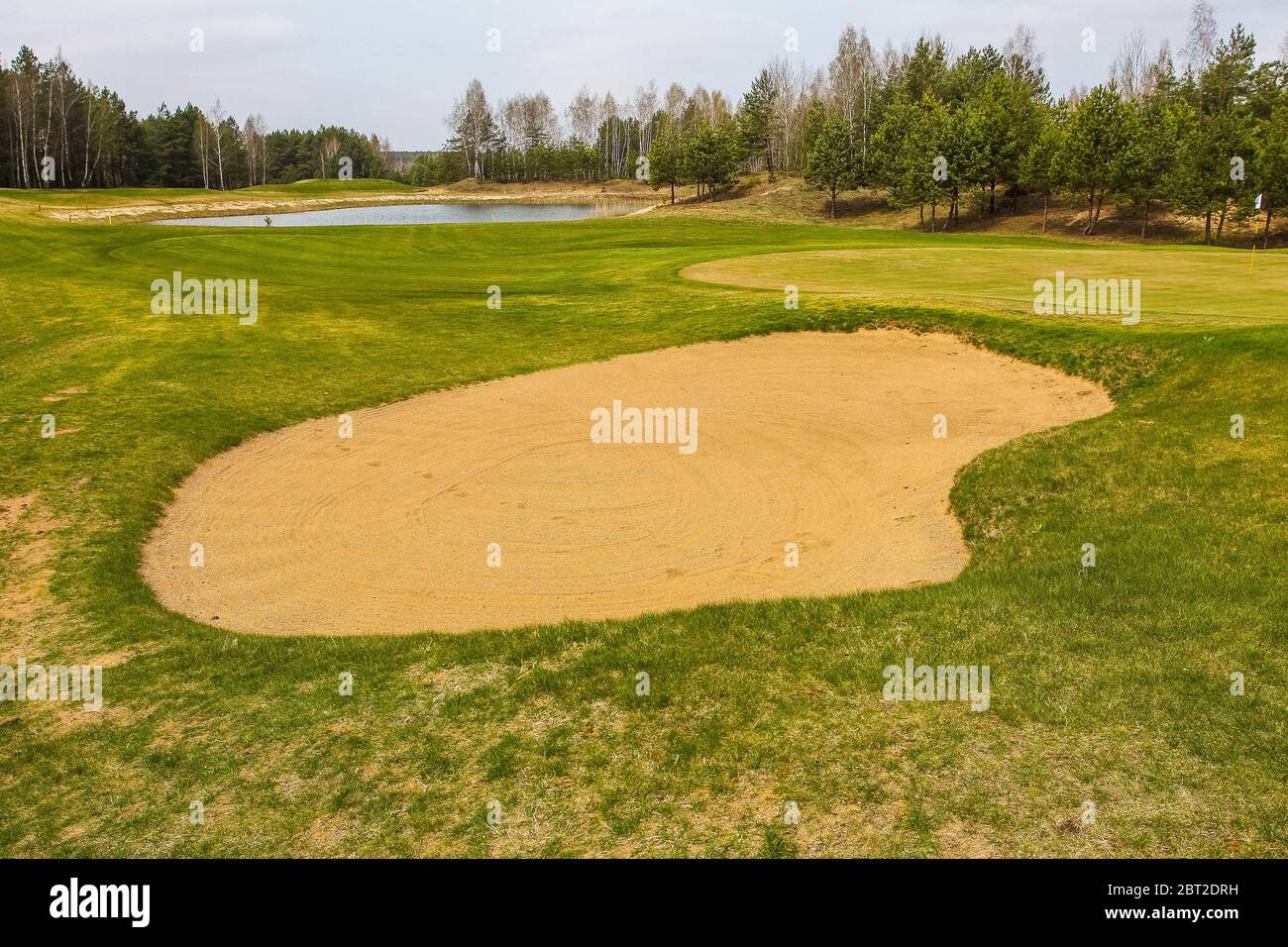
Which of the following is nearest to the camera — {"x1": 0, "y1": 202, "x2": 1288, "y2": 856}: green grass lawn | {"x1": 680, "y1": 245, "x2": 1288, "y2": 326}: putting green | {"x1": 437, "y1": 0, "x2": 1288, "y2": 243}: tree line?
{"x1": 0, "y1": 202, "x2": 1288, "y2": 856}: green grass lawn

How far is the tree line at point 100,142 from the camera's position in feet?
366

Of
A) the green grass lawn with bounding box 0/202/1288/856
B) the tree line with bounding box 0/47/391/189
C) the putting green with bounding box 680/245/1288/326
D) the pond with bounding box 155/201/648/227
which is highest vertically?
the tree line with bounding box 0/47/391/189

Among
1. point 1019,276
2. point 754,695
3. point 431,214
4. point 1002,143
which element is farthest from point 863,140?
point 754,695

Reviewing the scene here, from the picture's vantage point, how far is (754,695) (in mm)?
8875

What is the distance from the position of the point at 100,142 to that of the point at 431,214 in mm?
49119

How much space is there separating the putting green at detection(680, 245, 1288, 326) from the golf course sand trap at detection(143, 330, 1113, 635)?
5.45 metres

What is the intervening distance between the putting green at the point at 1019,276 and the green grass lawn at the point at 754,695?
612cm

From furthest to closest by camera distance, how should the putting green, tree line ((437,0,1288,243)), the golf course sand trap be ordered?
1. tree line ((437,0,1288,243))
2. the putting green
3. the golf course sand trap

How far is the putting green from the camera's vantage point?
23.8m

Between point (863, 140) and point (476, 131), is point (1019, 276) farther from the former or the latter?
point (476, 131)

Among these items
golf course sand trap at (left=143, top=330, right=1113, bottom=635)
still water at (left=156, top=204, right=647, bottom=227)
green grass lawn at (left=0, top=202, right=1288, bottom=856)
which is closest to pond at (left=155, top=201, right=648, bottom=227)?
still water at (left=156, top=204, right=647, bottom=227)

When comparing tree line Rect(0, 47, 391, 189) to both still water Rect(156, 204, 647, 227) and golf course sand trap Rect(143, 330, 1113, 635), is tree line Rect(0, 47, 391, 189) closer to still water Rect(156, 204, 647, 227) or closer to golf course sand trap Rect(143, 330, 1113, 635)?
still water Rect(156, 204, 647, 227)

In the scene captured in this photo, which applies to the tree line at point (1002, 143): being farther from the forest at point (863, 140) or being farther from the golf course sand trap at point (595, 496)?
the golf course sand trap at point (595, 496)

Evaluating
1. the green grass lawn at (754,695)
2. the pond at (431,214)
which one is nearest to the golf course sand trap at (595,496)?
the green grass lawn at (754,695)
